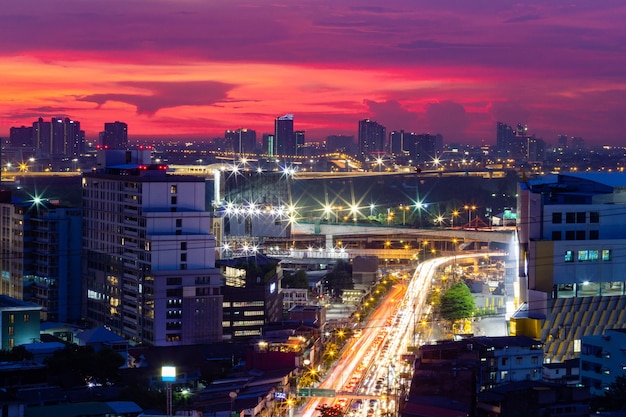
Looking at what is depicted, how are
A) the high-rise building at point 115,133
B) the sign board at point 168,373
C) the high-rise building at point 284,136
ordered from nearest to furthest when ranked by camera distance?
the sign board at point 168,373
the high-rise building at point 115,133
the high-rise building at point 284,136

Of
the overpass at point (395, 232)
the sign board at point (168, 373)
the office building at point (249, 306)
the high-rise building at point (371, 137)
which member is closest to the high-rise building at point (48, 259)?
the office building at point (249, 306)

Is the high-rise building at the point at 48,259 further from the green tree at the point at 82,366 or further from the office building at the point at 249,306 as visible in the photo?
the green tree at the point at 82,366

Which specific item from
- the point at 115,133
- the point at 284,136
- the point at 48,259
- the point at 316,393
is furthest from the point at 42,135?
the point at 316,393

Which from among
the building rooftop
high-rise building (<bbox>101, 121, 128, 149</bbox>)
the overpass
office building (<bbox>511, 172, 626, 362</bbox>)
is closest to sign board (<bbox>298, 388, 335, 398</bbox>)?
office building (<bbox>511, 172, 626, 362</bbox>)

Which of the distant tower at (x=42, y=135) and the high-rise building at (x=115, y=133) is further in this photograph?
the distant tower at (x=42, y=135)

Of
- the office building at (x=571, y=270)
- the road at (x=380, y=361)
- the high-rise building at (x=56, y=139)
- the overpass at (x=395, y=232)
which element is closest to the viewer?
the road at (x=380, y=361)

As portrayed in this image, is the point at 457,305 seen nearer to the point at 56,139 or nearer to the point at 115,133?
the point at 115,133
